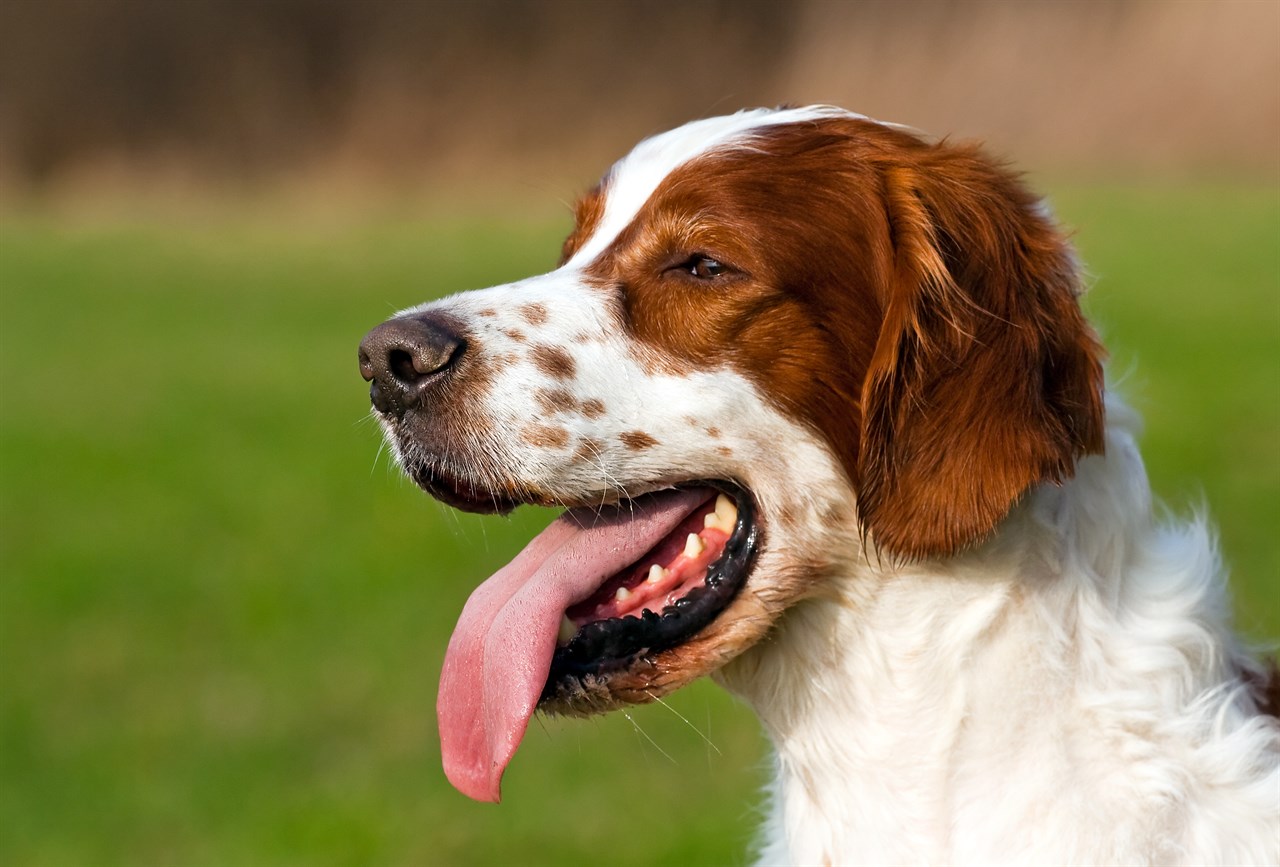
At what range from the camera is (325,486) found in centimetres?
1218

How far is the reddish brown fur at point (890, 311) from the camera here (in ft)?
9.39

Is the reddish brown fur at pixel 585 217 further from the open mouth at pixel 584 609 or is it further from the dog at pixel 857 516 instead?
the open mouth at pixel 584 609

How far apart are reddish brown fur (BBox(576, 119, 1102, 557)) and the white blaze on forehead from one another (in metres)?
0.05

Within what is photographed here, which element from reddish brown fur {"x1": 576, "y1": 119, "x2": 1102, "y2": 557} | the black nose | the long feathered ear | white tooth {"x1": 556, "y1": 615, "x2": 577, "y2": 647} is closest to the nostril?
the black nose

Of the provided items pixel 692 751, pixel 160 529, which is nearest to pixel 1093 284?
pixel 692 751

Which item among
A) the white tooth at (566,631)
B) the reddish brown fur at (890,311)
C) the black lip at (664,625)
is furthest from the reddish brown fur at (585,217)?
the white tooth at (566,631)

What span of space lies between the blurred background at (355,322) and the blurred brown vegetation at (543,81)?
0.09m

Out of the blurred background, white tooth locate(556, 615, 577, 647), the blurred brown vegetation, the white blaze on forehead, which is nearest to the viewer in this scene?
white tooth locate(556, 615, 577, 647)

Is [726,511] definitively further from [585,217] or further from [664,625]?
[585,217]

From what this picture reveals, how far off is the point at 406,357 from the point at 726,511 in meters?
0.66

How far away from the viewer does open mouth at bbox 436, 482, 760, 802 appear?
9.86ft

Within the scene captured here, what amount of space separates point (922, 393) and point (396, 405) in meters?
0.96

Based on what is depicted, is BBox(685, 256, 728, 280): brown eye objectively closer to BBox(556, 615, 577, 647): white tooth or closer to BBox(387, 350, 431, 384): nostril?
BBox(387, 350, 431, 384): nostril

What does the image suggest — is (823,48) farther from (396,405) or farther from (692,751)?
(396,405)
